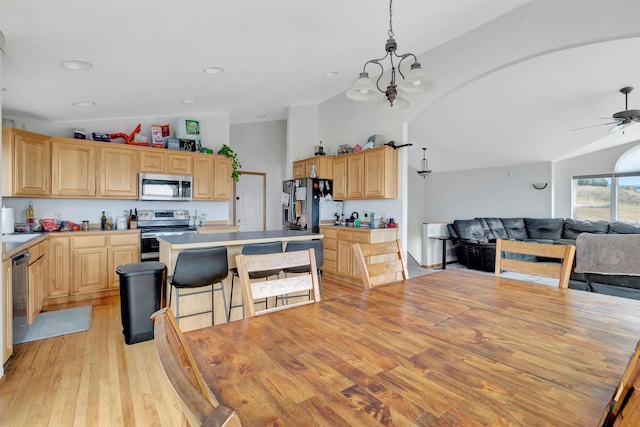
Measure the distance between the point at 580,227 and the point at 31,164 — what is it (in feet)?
29.8

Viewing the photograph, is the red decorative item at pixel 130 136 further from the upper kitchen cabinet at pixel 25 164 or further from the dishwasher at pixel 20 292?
the dishwasher at pixel 20 292

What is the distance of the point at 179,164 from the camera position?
187 inches

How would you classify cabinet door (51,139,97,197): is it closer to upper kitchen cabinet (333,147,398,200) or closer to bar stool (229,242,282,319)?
bar stool (229,242,282,319)

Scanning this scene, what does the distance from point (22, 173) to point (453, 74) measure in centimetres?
531

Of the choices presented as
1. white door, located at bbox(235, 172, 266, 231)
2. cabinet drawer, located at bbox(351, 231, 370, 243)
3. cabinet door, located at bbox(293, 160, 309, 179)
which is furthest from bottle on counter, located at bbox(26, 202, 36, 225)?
cabinet drawer, located at bbox(351, 231, 370, 243)

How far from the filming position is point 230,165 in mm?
5254

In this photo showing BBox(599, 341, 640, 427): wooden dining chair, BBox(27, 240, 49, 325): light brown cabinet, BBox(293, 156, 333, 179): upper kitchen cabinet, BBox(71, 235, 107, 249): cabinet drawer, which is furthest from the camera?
BBox(293, 156, 333, 179): upper kitchen cabinet

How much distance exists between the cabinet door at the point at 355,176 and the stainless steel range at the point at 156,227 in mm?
2546

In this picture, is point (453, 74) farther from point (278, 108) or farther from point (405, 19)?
point (278, 108)

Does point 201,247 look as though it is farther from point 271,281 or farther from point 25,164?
point 25,164

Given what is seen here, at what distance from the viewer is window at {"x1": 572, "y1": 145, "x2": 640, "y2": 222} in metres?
6.10

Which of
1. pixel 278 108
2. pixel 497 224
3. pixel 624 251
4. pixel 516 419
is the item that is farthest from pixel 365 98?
pixel 497 224

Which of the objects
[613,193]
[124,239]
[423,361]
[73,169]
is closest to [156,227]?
[124,239]

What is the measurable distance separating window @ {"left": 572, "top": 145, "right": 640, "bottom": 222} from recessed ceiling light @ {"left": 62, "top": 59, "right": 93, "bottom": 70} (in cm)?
865
